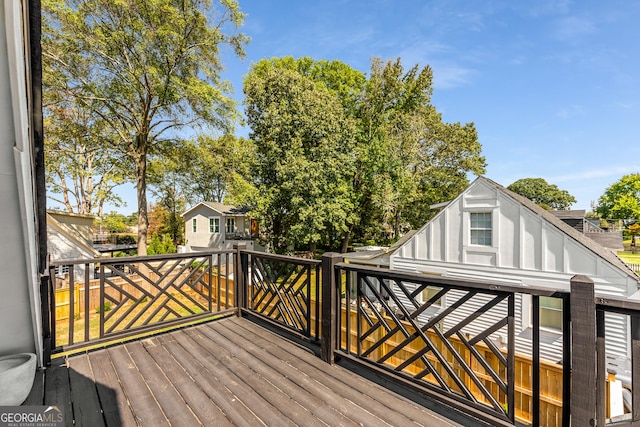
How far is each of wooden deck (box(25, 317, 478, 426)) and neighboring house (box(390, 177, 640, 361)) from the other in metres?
6.08

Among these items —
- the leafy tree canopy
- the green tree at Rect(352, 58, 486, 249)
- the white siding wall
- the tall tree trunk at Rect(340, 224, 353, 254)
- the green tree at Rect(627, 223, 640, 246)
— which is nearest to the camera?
the leafy tree canopy

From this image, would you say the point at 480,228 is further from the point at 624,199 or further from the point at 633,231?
the point at 624,199

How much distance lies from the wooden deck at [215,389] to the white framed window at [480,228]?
6.51 metres

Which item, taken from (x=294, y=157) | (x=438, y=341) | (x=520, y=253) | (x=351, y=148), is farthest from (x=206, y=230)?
(x=520, y=253)

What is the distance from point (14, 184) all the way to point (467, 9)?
11.9 meters

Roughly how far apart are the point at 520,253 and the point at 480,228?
1076mm

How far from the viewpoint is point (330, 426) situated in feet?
5.60

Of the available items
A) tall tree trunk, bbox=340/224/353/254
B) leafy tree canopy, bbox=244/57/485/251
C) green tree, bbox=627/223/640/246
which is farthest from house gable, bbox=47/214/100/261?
green tree, bbox=627/223/640/246

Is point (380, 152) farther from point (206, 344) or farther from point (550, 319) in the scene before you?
point (206, 344)

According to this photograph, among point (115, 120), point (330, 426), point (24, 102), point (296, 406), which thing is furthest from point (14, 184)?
point (115, 120)

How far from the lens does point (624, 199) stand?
27250 millimetres

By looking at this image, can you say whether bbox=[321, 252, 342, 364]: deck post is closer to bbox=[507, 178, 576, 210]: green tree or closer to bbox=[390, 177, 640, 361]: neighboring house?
bbox=[390, 177, 640, 361]: neighboring house

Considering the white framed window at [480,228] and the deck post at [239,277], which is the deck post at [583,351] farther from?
the white framed window at [480,228]

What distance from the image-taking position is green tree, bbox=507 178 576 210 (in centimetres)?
4209
